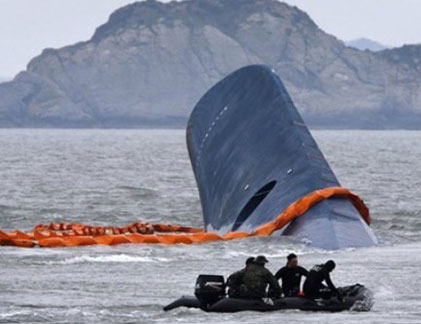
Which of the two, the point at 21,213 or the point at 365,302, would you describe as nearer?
the point at 365,302

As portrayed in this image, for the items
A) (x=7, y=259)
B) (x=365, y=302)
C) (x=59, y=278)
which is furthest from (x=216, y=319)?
(x=7, y=259)

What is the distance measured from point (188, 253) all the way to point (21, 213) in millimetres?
24318

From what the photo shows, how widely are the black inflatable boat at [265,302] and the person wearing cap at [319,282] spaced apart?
0.16 metres

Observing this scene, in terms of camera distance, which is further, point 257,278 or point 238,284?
point 238,284

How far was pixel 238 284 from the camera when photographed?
112 ft

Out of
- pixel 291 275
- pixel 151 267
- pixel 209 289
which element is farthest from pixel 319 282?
pixel 151 267

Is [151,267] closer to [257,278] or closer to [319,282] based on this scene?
[257,278]

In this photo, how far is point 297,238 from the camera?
160ft

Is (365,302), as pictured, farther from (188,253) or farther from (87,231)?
(87,231)

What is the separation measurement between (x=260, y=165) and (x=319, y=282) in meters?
23.2

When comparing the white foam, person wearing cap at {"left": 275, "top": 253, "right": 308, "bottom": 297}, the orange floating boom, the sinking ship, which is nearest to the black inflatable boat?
person wearing cap at {"left": 275, "top": 253, "right": 308, "bottom": 297}

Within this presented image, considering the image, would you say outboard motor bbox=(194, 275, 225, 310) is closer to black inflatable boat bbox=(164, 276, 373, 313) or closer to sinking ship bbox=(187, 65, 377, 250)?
black inflatable boat bbox=(164, 276, 373, 313)

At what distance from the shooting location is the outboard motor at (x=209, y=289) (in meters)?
33.7

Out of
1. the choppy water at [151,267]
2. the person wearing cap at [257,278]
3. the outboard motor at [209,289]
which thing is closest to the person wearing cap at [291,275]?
the person wearing cap at [257,278]
